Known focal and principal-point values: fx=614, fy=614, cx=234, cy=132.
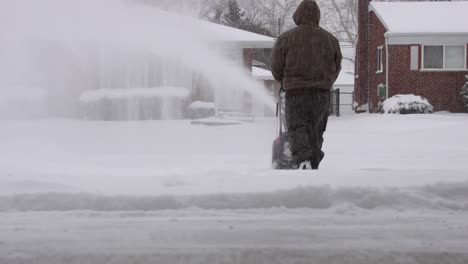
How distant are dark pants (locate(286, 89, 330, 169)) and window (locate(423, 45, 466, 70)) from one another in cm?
1893

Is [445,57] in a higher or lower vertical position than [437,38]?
lower

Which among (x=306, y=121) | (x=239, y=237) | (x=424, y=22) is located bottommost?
(x=239, y=237)

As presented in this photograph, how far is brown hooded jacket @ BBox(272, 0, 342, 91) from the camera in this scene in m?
6.65

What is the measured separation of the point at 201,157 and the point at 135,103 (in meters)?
13.8

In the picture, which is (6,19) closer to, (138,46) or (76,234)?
(138,46)

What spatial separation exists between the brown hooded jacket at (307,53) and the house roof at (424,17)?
1832 cm

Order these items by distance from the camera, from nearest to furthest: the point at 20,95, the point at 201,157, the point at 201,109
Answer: the point at 201,157
the point at 201,109
the point at 20,95

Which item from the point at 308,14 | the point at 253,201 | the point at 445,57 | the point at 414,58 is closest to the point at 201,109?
the point at 414,58

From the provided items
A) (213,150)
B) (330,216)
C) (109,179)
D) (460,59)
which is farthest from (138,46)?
(330,216)

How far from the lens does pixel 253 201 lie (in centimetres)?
466

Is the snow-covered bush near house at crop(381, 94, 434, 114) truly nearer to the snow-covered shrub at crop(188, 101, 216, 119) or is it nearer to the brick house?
the brick house

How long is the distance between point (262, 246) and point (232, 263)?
329 millimetres

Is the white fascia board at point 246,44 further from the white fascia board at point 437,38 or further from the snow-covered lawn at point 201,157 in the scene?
the snow-covered lawn at point 201,157

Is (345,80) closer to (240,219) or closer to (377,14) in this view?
(377,14)
